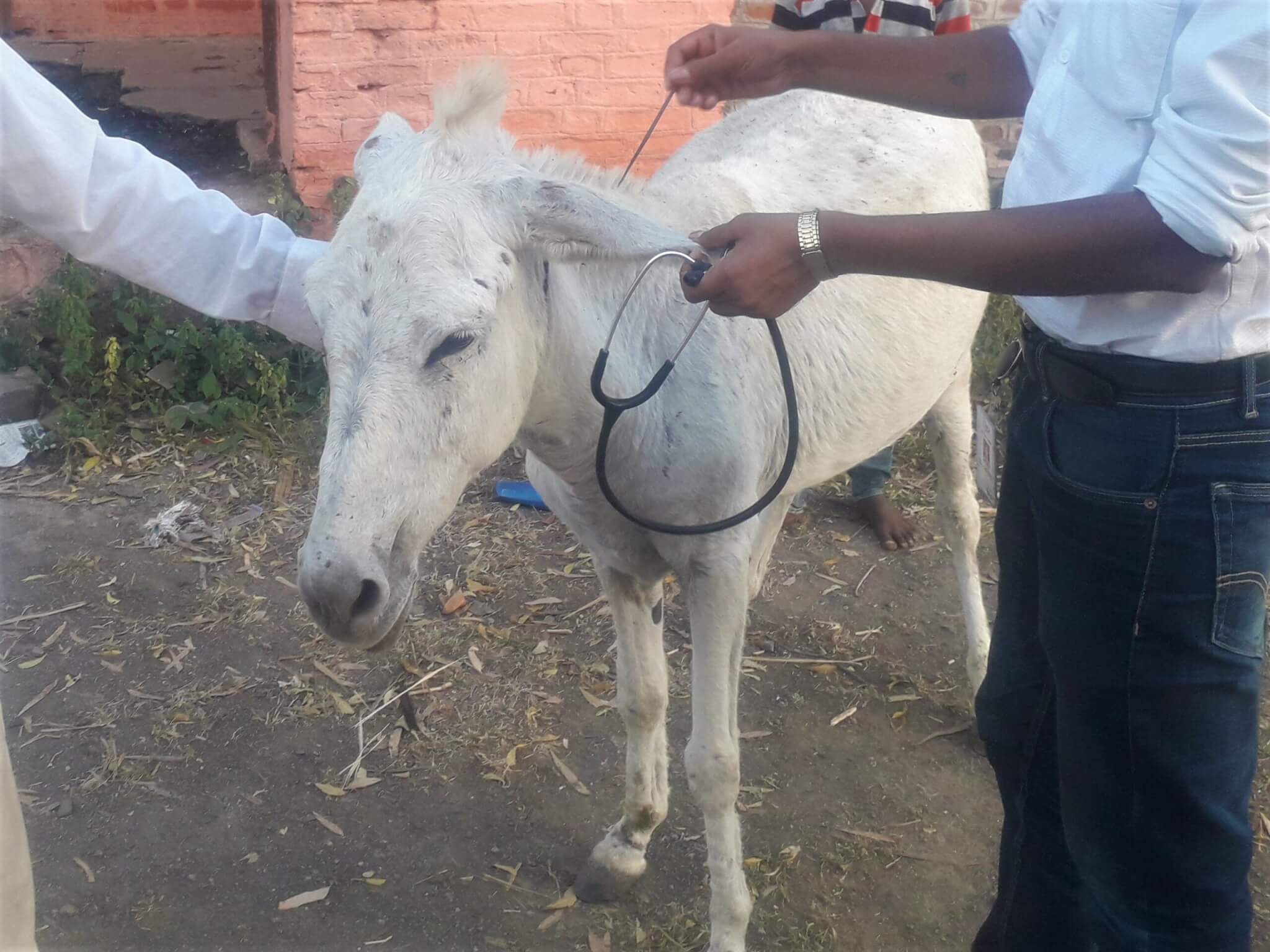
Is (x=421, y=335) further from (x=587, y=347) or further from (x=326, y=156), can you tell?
(x=326, y=156)

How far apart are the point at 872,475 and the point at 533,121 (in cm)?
244

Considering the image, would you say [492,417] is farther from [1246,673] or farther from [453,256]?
[1246,673]

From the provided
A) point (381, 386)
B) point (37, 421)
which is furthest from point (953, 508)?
point (37, 421)

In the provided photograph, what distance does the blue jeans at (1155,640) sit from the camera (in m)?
1.65

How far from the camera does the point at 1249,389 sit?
1.63 metres

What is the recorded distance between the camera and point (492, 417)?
6.49ft

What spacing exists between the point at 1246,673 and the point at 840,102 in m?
2.23

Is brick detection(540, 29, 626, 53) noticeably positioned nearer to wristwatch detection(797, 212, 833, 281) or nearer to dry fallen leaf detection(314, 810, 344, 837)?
dry fallen leaf detection(314, 810, 344, 837)

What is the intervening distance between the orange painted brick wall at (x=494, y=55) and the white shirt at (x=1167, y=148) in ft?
12.3

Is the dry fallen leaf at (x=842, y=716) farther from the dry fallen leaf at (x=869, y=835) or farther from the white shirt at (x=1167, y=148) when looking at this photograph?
the white shirt at (x=1167, y=148)

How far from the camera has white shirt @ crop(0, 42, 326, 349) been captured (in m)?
1.98

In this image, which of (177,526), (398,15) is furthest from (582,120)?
(177,526)

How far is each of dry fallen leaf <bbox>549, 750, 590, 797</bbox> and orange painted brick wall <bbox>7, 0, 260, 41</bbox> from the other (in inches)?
267

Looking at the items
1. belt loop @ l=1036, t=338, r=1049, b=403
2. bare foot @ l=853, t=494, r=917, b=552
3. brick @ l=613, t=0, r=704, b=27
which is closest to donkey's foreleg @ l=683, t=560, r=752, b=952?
belt loop @ l=1036, t=338, r=1049, b=403
